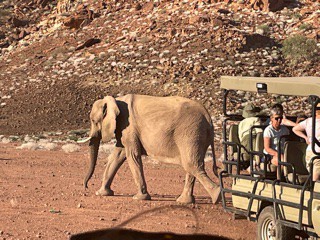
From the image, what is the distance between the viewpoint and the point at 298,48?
4738cm

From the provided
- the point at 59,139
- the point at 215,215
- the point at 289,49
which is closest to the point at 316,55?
the point at 289,49

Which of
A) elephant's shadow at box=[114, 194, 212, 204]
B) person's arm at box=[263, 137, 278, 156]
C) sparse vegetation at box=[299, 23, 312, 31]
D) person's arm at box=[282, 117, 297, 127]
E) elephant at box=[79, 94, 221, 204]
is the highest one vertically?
person's arm at box=[263, 137, 278, 156]

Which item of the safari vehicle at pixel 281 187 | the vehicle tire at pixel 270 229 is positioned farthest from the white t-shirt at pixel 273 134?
the vehicle tire at pixel 270 229

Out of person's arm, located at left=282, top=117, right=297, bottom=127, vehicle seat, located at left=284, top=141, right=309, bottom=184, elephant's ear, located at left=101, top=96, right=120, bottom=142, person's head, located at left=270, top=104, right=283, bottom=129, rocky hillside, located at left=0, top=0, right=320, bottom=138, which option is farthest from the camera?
rocky hillside, located at left=0, top=0, right=320, bottom=138

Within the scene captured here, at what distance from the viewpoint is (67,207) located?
16.1 metres

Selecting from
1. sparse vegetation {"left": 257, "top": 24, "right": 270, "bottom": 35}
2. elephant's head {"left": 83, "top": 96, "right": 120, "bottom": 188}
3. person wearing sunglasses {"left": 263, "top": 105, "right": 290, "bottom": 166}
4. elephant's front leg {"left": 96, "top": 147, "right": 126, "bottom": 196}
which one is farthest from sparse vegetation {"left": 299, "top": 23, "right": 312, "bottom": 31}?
person wearing sunglasses {"left": 263, "top": 105, "right": 290, "bottom": 166}

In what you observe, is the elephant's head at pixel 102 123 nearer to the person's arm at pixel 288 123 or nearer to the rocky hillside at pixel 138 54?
the person's arm at pixel 288 123

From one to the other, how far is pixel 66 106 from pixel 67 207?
95.6ft

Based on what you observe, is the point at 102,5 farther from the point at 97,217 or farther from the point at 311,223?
the point at 311,223

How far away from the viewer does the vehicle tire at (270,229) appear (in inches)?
471

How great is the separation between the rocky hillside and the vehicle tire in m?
29.7

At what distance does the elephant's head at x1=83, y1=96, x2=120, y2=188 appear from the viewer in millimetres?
18484

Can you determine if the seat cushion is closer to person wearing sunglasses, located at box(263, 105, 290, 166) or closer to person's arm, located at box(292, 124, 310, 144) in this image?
person's arm, located at box(292, 124, 310, 144)

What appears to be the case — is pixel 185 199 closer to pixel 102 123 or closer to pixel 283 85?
pixel 102 123
